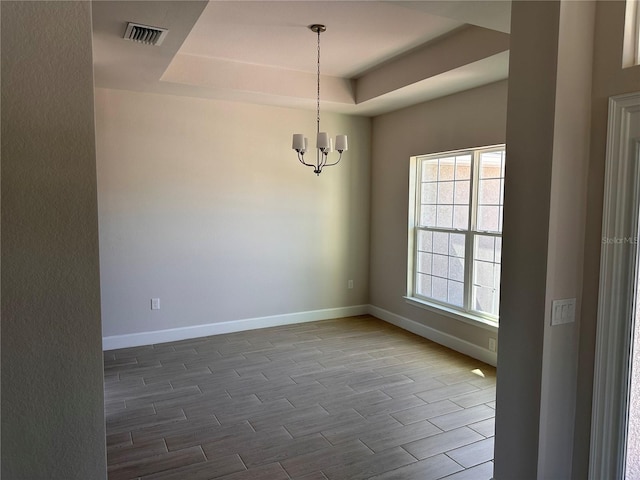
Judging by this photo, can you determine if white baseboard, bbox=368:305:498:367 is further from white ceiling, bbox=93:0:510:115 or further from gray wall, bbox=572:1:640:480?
white ceiling, bbox=93:0:510:115

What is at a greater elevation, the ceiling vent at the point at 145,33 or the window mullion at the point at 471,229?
the ceiling vent at the point at 145,33

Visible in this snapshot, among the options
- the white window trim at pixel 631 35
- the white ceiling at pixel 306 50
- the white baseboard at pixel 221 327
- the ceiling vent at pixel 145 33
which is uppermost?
the white ceiling at pixel 306 50

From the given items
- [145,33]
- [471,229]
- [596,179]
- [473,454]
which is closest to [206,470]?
[473,454]

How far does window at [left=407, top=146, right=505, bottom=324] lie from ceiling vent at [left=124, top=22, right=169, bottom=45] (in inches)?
120

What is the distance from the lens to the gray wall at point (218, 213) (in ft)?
15.0

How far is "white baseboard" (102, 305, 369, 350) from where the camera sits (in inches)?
183

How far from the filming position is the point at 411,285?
532 cm

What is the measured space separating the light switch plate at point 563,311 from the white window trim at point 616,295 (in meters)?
0.11

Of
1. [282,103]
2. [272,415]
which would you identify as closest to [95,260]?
[272,415]

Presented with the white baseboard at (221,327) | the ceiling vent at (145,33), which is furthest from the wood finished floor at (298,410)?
the ceiling vent at (145,33)

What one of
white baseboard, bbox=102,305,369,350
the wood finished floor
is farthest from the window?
white baseboard, bbox=102,305,369,350

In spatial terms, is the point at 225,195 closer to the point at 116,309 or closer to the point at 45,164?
the point at 116,309

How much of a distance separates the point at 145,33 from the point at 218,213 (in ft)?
7.79

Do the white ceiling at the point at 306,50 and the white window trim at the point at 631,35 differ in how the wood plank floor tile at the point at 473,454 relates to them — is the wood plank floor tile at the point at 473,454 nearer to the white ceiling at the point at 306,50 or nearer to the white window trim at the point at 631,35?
the white window trim at the point at 631,35
